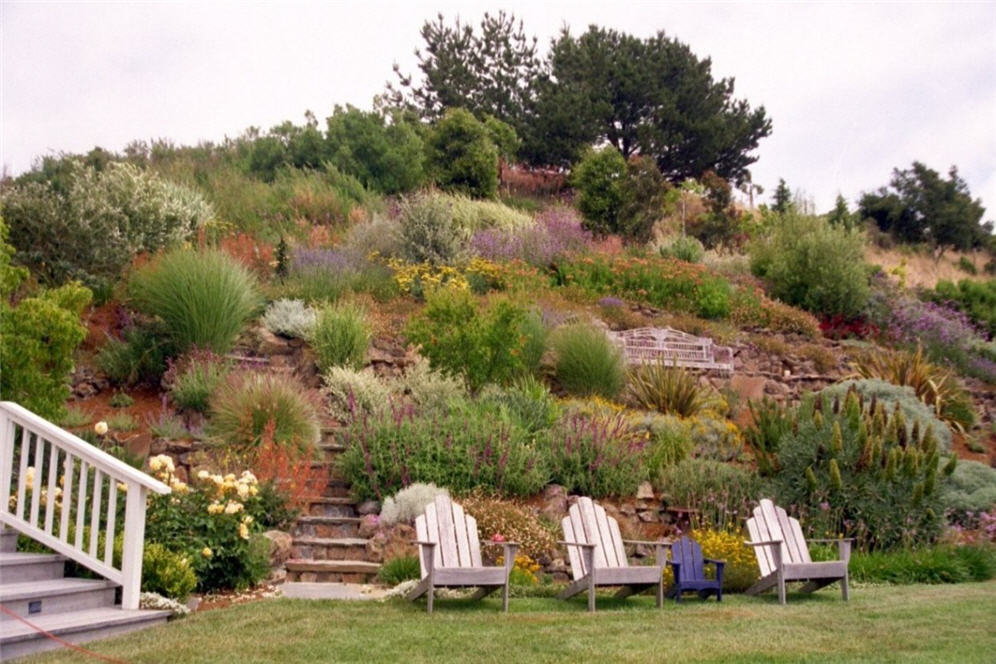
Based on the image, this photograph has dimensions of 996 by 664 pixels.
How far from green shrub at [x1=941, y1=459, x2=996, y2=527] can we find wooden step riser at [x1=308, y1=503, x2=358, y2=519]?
240 inches

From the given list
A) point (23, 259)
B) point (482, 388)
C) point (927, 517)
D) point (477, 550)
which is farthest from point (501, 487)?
point (23, 259)

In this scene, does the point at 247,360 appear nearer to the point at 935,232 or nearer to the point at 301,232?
the point at 301,232

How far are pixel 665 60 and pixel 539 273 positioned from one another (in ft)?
62.2

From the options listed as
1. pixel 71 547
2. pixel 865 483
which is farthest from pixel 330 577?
pixel 865 483

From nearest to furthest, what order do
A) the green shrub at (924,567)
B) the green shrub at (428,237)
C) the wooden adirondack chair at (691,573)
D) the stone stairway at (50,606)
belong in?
the stone stairway at (50,606) → the wooden adirondack chair at (691,573) → the green shrub at (924,567) → the green shrub at (428,237)

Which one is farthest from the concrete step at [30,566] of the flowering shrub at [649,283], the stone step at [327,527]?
the flowering shrub at [649,283]

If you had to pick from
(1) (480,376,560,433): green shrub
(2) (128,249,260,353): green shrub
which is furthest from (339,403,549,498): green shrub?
(2) (128,249,260,353): green shrub

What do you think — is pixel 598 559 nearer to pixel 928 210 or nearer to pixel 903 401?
pixel 903 401

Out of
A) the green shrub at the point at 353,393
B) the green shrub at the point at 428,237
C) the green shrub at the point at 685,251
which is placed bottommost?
the green shrub at the point at 353,393

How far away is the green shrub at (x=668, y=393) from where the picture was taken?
A: 12.6m

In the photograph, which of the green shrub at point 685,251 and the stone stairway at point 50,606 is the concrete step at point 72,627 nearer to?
the stone stairway at point 50,606

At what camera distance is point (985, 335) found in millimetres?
21406

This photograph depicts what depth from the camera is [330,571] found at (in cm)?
851

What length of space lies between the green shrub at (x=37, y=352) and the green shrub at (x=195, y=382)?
5.94ft
